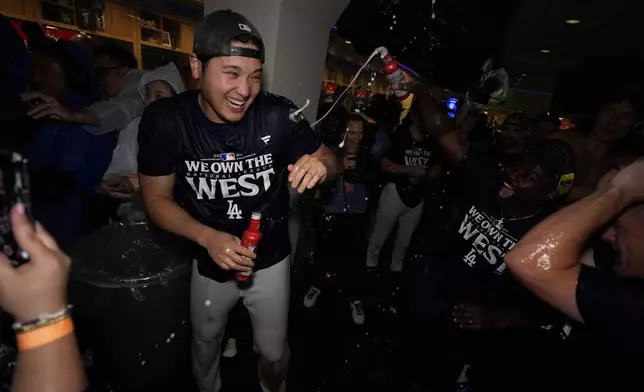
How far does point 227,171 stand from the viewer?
2135 mm

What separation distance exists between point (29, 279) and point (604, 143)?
4.83m

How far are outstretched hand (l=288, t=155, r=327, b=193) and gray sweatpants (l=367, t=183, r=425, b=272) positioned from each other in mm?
2630

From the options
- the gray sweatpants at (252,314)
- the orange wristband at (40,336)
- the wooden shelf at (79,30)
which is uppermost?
the wooden shelf at (79,30)

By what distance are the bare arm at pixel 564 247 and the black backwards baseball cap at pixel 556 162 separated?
3.02 ft

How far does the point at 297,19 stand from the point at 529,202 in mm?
2507

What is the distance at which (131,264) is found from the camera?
8.45ft

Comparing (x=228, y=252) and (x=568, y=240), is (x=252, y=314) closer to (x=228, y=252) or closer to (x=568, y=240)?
(x=228, y=252)

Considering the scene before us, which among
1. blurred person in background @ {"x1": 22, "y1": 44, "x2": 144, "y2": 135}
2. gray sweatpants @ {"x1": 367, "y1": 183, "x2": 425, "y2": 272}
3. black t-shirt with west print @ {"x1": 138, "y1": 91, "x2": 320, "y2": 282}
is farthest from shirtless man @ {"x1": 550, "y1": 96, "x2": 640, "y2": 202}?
blurred person in background @ {"x1": 22, "y1": 44, "x2": 144, "y2": 135}

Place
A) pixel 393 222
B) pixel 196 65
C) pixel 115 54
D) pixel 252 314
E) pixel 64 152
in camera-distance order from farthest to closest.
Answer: pixel 393 222, pixel 115 54, pixel 64 152, pixel 252 314, pixel 196 65

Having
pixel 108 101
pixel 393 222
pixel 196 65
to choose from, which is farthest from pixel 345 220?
pixel 108 101

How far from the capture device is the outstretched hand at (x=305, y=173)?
1887 mm

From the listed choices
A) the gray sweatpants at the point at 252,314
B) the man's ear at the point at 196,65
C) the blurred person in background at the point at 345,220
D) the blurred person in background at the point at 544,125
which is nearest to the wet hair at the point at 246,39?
the man's ear at the point at 196,65

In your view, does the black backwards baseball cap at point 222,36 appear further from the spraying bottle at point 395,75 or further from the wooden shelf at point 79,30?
the wooden shelf at point 79,30

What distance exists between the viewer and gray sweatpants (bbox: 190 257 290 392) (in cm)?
237
